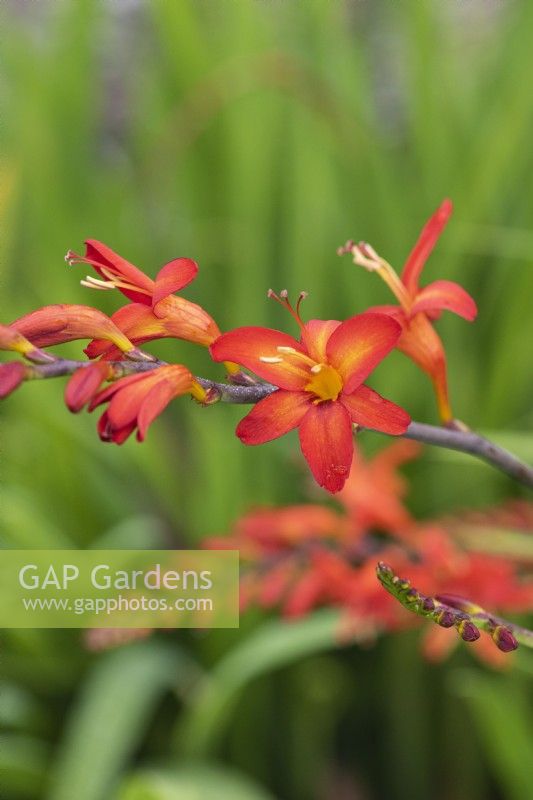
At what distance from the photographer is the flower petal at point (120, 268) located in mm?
249

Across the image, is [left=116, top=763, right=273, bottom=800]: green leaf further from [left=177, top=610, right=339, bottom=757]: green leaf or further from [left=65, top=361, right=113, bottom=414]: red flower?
[left=65, top=361, right=113, bottom=414]: red flower

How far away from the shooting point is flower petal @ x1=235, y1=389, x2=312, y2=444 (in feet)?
0.73

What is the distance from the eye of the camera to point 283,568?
1.61 ft

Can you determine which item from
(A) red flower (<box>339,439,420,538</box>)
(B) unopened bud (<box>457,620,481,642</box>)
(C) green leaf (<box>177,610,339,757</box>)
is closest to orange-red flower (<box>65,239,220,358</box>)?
(B) unopened bud (<box>457,620,481,642</box>)

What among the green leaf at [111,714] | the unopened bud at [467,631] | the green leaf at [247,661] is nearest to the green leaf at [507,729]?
the green leaf at [247,661]

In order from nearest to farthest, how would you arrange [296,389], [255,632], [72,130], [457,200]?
[296,389] < [255,632] < [457,200] < [72,130]

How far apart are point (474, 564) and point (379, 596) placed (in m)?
0.05

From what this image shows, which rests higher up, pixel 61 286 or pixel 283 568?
pixel 61 286

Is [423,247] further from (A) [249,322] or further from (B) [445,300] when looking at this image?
(A) [249,322]

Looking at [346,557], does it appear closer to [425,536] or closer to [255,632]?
[425,536]

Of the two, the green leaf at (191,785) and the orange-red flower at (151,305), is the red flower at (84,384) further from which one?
the green leaf at (191,785)

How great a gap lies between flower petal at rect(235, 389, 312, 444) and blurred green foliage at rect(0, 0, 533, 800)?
38 cm

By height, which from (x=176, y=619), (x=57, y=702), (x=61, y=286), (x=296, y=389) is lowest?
(x=57, y=702)

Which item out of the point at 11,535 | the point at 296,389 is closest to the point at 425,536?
the point at 296,389
